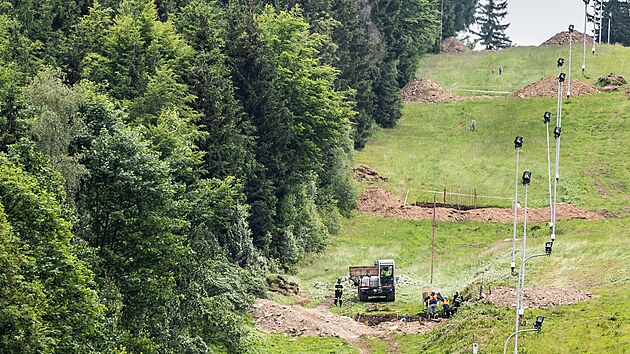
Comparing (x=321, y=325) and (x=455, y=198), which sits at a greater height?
(x=455, y=198)

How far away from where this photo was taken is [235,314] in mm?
61094

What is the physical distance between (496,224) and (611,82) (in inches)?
1700

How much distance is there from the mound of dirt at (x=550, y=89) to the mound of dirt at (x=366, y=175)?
93.0 ft

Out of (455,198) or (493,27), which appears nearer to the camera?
(455,198)

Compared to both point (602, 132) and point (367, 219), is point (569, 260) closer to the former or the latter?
point (367, 219)

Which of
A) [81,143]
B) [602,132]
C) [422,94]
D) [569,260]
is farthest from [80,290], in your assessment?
[422,94]

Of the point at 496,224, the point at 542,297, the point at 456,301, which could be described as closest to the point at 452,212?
the point at 496,224

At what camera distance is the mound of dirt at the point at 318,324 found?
64125mm

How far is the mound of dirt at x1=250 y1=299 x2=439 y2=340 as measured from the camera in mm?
64125

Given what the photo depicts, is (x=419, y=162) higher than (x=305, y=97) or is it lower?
lower

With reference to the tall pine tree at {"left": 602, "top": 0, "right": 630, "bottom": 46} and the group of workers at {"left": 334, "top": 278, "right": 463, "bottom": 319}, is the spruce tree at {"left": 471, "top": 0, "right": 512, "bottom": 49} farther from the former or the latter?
the group of workers at {"left": 334, "top": 278, "right": 463, "bottom": 319}

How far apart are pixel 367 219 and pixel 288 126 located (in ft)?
53.4

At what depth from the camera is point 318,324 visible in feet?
214

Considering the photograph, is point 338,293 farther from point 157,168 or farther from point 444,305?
point 157,168
